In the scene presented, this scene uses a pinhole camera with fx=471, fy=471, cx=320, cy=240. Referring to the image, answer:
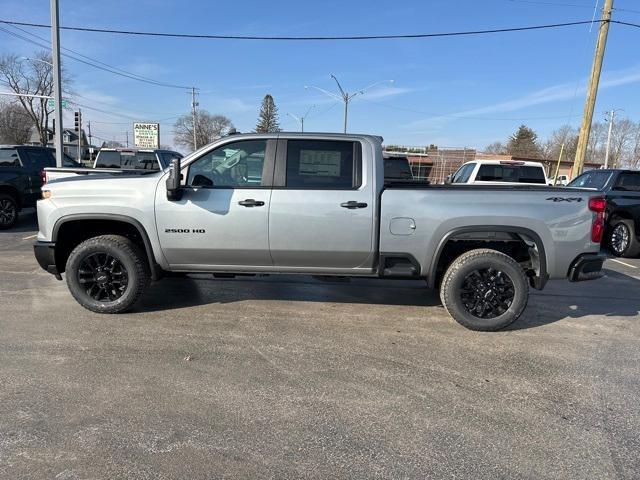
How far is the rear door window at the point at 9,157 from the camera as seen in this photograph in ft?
36.6

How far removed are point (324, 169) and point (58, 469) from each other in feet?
11.3

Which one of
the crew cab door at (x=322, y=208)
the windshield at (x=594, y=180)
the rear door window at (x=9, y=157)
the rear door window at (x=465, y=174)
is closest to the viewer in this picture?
the crew cab door at (x=322, y=208)

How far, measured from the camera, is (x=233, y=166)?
4988 mm

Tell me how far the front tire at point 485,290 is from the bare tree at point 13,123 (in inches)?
3307

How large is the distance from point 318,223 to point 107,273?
240 cm

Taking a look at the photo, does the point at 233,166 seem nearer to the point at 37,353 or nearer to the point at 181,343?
the point at 181,343

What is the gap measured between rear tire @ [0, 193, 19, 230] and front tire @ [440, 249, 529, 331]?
10307mm

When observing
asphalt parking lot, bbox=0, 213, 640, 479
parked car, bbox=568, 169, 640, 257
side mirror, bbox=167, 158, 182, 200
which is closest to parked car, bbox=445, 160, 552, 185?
parked car, bbox=568, 169, 640, 257

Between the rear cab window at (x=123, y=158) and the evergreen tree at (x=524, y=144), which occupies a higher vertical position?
the evergreen tree at (x=524, y=144)

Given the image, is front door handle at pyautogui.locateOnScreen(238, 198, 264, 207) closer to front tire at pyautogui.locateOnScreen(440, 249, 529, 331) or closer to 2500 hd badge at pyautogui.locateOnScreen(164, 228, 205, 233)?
2500 hd badge at pyautogui.locateOnScreen(164, 228, 205, 233)

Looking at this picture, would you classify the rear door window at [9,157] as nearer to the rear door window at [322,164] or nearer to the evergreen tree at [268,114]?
the rear door window at [322,164]

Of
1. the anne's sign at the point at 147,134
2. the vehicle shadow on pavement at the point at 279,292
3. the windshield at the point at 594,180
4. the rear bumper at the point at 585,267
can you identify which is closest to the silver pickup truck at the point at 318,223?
the rear bumper at the point at 585,267

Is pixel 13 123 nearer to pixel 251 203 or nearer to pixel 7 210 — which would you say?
pixel 7 210

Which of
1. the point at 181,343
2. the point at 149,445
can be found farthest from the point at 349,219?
the point at 149,445
